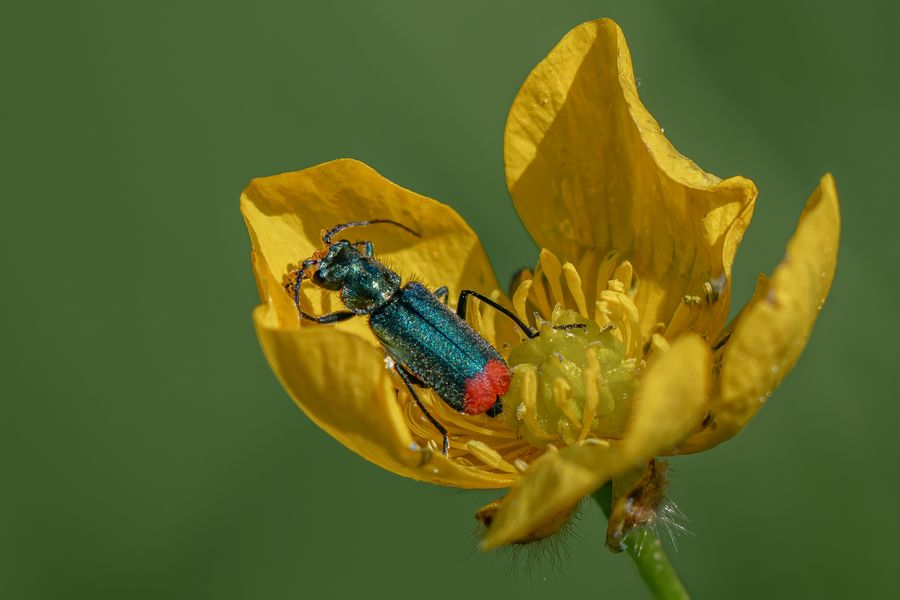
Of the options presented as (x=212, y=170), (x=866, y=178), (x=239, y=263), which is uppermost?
(x=212, y=170)

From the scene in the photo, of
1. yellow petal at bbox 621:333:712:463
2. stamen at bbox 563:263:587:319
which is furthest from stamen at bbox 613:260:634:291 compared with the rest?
yellow petal at bbox 621:333:712:463

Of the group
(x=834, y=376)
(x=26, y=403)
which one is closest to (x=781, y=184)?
(x=834, y=376)

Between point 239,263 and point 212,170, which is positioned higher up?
point 212,170

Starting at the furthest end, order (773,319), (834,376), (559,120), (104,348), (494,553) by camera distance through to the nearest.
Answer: (104,348), (834,376), (559,120), (494,553), (773,319)

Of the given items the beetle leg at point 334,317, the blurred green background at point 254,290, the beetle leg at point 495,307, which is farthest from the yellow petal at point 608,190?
the blurred green background at point 254,290

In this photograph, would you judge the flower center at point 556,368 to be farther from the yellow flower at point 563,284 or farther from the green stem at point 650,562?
the green stem at point 650,562

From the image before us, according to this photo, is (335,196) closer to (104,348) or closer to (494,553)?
(494,553)

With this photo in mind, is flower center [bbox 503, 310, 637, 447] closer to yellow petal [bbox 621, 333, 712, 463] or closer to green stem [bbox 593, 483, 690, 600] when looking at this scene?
green stem [bbox 593, 483, 690, 600]

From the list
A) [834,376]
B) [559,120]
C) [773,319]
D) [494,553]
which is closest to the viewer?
[773,319]

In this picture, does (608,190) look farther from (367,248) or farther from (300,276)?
(300,276)
